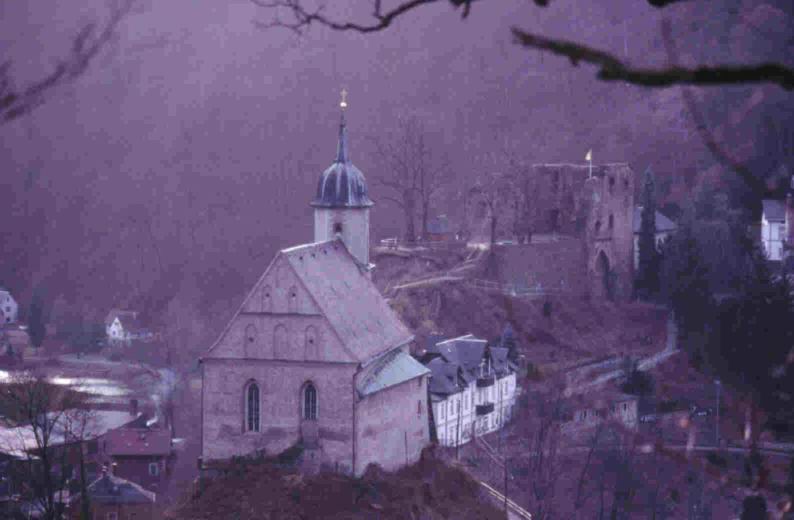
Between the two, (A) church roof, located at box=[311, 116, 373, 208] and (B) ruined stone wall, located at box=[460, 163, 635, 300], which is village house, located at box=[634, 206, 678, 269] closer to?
(B) ruined stone wall, located at box=[460, 163, 635, 300]

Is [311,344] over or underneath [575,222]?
underneath

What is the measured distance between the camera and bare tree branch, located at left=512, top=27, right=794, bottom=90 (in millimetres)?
4270

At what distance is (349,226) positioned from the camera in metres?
36.2

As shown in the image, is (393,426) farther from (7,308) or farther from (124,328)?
(7,308)

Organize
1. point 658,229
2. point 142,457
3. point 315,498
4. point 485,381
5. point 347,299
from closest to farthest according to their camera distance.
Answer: point 315,498 < point 347,299 < point 485,381 < point 142,457 < point 658,229

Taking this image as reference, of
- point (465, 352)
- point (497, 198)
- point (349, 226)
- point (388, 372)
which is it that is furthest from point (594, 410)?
point (497, 198)

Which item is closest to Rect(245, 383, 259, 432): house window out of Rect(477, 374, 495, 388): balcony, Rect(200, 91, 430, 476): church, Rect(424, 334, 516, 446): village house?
Rect(200, 91, 430, 476): church

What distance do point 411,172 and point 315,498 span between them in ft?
132

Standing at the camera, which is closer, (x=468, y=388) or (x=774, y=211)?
(x=468, y=388)

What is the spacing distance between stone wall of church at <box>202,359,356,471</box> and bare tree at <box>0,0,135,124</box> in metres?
26.3

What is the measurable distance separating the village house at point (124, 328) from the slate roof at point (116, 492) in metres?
23.1

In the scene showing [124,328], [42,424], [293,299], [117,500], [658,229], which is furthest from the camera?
[124,328]

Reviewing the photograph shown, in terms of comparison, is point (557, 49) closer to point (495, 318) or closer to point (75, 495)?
point (75, 495)

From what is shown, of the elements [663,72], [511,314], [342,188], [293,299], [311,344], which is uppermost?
[663,72]
